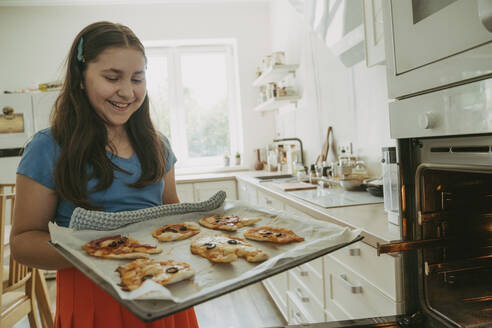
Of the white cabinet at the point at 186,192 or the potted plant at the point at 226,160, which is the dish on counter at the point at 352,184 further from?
the potted plant at the point at 226,160

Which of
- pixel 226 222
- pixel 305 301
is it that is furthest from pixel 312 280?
pixel 226 222

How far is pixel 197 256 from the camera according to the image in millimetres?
968

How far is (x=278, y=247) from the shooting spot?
0.98 metres

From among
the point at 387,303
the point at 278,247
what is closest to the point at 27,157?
the point at 278,247

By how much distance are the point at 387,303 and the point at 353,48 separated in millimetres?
1299

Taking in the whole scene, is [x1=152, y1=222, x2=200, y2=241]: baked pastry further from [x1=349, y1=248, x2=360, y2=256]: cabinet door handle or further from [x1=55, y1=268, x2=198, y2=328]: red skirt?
[x1=349, y1=248, x2=360, y2=256]: cabinet door handle

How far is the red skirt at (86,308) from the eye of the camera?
994 millimetres

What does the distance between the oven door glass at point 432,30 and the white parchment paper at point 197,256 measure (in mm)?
420

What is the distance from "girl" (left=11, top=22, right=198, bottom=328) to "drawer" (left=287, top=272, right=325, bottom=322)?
880 millimetres

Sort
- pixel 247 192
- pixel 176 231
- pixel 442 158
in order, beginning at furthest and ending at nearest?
pixel 247 192 < pixel 176 231 < pixel 442 158

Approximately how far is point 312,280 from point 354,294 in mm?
485

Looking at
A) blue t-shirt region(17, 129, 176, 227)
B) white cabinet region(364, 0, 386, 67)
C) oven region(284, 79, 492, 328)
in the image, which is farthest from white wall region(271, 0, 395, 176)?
blue t-shirt region(17, 129, 176, 227)

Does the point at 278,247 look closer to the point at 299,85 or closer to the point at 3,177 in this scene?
the point at 299,85

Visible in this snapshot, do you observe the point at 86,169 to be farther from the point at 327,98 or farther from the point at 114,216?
the point at 327,98
